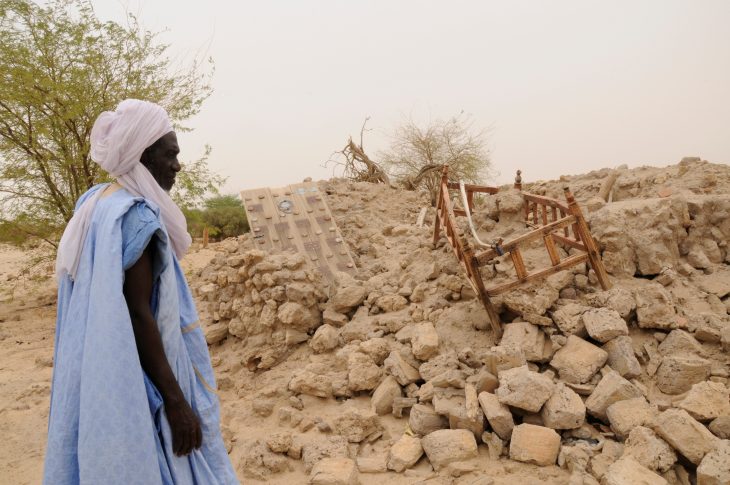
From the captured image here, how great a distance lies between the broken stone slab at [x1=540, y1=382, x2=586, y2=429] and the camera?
2.79m

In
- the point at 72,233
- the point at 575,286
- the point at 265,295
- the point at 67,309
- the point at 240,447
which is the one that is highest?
the point at 72,233

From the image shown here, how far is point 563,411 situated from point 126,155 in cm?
258

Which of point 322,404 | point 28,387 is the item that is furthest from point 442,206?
point 28,387

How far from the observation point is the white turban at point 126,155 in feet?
4.81

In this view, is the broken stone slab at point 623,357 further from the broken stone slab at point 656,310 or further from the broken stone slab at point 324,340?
the broken stone slab at point 324,340

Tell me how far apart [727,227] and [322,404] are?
12.0 ft

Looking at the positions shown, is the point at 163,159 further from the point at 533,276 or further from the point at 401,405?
the point at 533,276

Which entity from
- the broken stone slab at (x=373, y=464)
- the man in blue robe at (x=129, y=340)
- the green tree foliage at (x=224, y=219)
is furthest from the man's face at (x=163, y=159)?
the green tree foliage at (x=224, y=219)

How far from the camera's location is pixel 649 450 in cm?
243

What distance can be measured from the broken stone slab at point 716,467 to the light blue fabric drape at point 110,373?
2188 mm

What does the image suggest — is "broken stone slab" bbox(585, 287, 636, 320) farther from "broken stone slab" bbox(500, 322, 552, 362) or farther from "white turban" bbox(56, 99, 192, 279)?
"white turban" bbox(56, 99, 192, 279)

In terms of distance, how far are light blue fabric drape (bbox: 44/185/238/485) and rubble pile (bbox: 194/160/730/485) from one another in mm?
1633

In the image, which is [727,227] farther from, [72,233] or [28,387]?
[28,387]

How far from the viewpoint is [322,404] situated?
371 centimetres
